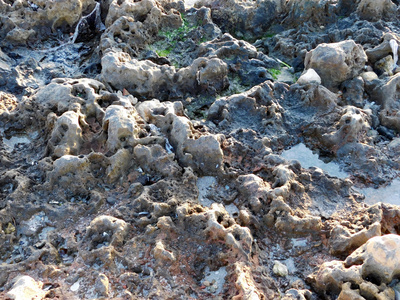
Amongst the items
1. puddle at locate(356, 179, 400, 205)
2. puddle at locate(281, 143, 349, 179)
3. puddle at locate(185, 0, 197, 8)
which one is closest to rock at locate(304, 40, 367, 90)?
puddle at locate(281, 143, 349, 179)

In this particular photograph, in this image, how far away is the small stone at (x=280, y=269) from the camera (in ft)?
11.4

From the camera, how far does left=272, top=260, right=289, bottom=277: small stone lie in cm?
347

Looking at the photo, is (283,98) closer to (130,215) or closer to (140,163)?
(140,163)

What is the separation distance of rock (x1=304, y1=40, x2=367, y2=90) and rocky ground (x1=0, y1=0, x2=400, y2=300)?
0.02m

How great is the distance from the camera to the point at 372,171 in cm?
450

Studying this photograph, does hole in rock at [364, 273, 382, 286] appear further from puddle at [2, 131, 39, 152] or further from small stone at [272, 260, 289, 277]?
puddle at [2, 131, 39, 152]

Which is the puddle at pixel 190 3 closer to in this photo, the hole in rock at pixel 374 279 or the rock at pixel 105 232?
the rock at pixel 105 232

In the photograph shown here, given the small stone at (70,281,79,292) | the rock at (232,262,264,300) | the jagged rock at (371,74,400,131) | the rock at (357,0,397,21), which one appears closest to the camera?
the rock at (232,262,264,300)

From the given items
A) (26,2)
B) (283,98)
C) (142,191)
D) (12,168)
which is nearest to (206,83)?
(283,98)

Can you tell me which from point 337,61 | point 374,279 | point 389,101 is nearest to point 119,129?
point 374,279

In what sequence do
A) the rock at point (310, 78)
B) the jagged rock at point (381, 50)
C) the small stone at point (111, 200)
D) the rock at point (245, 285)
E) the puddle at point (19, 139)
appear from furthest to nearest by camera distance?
the jagged rock at point (381, 50) < the rock at point (310, 78) < the puddle at point (19, 139) < the small stone at point (111, 200) < the rock at point (245, 285)

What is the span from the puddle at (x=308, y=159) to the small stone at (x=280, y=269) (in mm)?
1501

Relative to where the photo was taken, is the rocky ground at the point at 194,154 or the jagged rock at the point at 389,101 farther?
the jagged rock at the point at 389,101

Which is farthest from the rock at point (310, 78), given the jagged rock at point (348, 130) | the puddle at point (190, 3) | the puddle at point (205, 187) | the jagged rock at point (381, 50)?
the puddle at point (190, 3)
